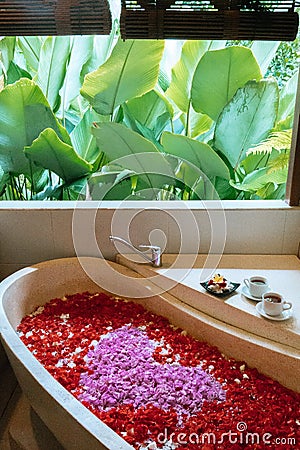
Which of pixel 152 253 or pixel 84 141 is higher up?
pixel 84 141

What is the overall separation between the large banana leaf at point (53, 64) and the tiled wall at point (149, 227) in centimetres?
87

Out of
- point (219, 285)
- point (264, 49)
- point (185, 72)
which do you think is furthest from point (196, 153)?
point (264, 49)

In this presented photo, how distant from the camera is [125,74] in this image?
2.50 meters

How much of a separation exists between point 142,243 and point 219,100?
958 mm

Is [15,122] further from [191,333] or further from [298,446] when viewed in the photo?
[298,446]

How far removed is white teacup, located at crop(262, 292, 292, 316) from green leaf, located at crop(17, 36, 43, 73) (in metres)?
2.22

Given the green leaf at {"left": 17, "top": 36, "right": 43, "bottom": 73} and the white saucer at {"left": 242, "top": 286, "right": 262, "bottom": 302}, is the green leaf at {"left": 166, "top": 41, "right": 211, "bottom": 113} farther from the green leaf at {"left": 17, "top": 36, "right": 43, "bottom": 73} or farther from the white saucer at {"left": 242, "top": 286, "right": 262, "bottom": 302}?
the white saucer at {"left": 242, "top": 286, "right": 262, "bottom": 302}

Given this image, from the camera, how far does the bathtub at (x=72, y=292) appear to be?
1.41 m

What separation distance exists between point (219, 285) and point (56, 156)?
112 centimetres

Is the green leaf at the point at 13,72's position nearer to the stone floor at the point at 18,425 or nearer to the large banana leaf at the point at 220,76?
the large banana leaf at the point at 220,76

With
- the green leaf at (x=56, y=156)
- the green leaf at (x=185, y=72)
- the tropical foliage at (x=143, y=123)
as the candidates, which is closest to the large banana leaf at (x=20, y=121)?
the tropical foliage at (x=143, y=123)

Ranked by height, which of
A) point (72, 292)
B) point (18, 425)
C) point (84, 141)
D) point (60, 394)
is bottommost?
point (18, 425)

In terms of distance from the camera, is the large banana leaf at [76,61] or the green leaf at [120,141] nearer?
the green leaf at [120,141]

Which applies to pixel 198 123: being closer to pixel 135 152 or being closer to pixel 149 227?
pixel 135 152
